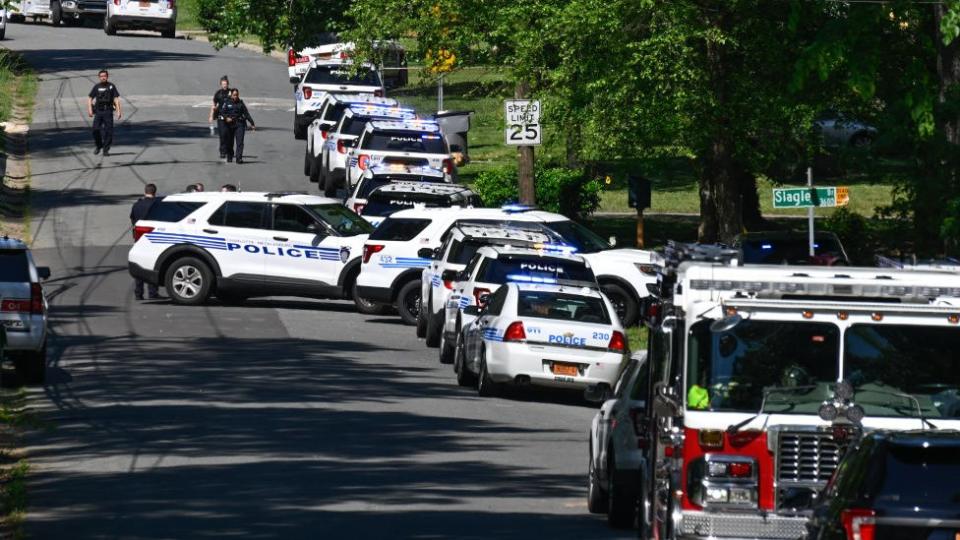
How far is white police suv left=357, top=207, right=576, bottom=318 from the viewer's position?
2741 cm

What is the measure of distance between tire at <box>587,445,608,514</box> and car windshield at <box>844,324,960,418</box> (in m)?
3.85

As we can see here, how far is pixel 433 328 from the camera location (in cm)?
2575

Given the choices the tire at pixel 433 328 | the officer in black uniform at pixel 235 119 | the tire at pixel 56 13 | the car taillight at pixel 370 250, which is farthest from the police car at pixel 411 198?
the tire at pixel 56 13

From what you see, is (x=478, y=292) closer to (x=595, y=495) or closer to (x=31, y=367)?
(x=31, y=367)

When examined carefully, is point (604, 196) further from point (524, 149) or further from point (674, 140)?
point (674, 140)

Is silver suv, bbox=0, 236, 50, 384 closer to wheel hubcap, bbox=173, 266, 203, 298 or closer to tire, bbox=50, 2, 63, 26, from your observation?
wheel hubcap, bbox=173, 266, 203, 298

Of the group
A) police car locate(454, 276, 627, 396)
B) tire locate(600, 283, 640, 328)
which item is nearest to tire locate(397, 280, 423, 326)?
tire locate(600, 283, 640, 328)

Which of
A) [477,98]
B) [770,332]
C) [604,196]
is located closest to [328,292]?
[604,196]

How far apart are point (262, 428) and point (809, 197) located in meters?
6.25

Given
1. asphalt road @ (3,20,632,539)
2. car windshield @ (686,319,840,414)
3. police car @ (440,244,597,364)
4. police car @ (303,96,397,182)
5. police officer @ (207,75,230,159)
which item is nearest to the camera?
car windshield @ (686,319,840,414)

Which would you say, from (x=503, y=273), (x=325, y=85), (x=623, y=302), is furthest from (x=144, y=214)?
(x=325, y=85)

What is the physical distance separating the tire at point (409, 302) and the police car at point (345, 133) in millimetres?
9307

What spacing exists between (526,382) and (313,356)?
3823 mm

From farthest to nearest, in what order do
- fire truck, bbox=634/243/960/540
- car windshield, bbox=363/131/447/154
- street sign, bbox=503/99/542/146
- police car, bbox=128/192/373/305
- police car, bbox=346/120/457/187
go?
1. car windshield, bbox=363/131/447/154
2. police car, bbox=346/120/457/187
3. street sign, bbox=503/99/542/146
4. police car, bbox=128/192/373/305
5. fire truck, bbox=634/243/960/540
